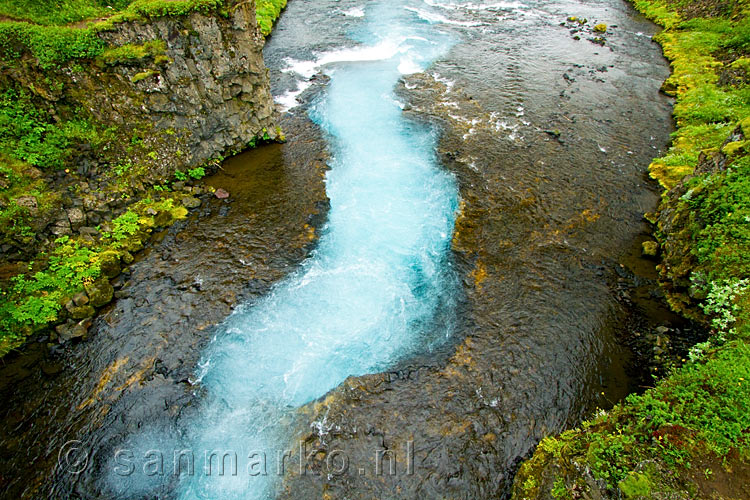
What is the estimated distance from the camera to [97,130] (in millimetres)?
16188

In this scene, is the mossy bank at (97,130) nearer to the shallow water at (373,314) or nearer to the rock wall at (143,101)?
the rock wall at (143,101)

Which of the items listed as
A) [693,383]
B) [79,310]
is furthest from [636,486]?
[79,310]

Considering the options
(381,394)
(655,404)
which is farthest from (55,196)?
(655,404)

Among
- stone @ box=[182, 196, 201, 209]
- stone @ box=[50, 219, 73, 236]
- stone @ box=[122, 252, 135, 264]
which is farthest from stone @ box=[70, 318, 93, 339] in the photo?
stone @ box=[182, 196, 201, 209]

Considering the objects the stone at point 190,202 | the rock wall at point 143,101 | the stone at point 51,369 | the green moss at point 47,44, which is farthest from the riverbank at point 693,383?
the green moss at point 47,44

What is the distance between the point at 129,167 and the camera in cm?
1686

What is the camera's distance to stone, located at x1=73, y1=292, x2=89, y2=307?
1327 cm

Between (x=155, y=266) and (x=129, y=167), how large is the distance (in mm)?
5260

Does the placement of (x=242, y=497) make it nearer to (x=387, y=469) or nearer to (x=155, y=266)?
(x=387, y=469)

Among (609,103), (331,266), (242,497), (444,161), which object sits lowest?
(242,497)

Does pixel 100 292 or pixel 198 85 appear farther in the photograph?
pixel 198 85

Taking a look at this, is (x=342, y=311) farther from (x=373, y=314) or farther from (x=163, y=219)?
(x=163, y=219)

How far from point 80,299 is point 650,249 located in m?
22.4

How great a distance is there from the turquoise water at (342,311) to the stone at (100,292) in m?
4.64
